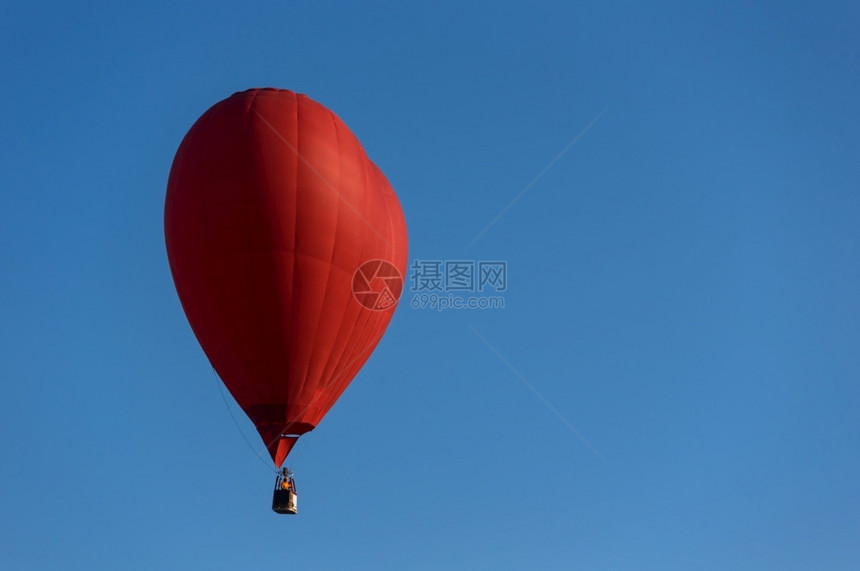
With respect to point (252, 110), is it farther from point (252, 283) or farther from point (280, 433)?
point (280, 433)

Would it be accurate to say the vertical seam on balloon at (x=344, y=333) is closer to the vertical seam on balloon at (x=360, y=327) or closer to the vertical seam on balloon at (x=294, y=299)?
the vertical seam on balloon at (x=360, y=327)

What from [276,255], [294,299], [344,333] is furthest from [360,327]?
[276,255]

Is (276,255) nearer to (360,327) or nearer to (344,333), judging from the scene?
(344,333)

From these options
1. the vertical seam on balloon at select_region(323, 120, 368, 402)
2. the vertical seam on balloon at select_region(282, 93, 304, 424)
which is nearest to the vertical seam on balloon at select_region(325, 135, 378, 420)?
the vertical seam on balloon at select_region(323, 120, 368, 402)

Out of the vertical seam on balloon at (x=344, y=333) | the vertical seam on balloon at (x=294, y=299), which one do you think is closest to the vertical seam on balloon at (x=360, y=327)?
the vertical seam on balloon at (x=344, y=333)

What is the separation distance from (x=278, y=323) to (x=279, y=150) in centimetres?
351

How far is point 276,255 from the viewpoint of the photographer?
2847 cm

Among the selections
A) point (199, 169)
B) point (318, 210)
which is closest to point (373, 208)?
point (318, 210)

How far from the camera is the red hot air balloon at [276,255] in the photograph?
28578mm

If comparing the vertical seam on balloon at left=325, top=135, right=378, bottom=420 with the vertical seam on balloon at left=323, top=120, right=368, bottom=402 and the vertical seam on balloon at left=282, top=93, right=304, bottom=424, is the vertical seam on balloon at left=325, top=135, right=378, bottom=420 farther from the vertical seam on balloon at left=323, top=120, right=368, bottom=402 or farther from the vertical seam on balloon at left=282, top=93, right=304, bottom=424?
the vertical seam on balloon at left=282, top=93, right=304, bottom=424

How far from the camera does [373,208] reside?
29891 mm

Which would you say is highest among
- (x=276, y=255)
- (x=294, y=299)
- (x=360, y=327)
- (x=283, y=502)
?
(x=276, y=255)

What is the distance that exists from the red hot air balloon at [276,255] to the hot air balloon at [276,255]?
3 cm

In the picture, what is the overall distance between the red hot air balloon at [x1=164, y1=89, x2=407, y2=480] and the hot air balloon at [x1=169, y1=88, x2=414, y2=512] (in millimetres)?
25
